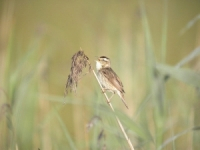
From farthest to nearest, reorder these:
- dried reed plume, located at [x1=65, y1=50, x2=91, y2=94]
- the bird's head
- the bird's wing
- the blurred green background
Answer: the bird's head → the bird's wing → the blurred green background → dried reed plume, located at [x1=65, y1=50, x2=91, y2=94]

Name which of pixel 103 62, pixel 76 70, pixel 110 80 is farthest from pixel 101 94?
pixel 76 70

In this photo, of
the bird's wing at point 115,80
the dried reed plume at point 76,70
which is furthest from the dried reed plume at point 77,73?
the bird's wing at point 115,80

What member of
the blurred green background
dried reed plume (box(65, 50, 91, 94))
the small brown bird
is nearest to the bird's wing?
the small brown bird

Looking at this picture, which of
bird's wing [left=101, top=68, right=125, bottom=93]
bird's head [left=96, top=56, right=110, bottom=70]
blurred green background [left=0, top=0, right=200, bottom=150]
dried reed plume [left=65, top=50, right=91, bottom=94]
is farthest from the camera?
bird's head [left=96, top=56, right=110, bottom=70]

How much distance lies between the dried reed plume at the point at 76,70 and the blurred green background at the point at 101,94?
54 millimetres

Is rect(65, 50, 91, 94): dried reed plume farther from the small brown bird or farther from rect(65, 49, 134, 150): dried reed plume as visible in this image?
the small brown bird

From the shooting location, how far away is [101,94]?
2715 millimetres

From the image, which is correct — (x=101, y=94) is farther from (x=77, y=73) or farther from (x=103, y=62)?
(x=77, y=73)

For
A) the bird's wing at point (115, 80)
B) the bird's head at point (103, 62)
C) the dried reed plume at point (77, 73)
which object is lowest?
the dried reed plume at point (77, 73)

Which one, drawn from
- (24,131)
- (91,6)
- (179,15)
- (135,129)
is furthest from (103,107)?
(179,15)

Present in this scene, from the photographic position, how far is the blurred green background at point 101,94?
2260 mm

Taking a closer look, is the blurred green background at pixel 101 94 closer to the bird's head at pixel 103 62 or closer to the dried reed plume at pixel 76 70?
the dried reed plume at pixel 76 70

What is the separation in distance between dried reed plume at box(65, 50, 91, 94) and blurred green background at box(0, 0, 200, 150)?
54mm

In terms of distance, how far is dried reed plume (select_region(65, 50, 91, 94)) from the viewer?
2094mm
